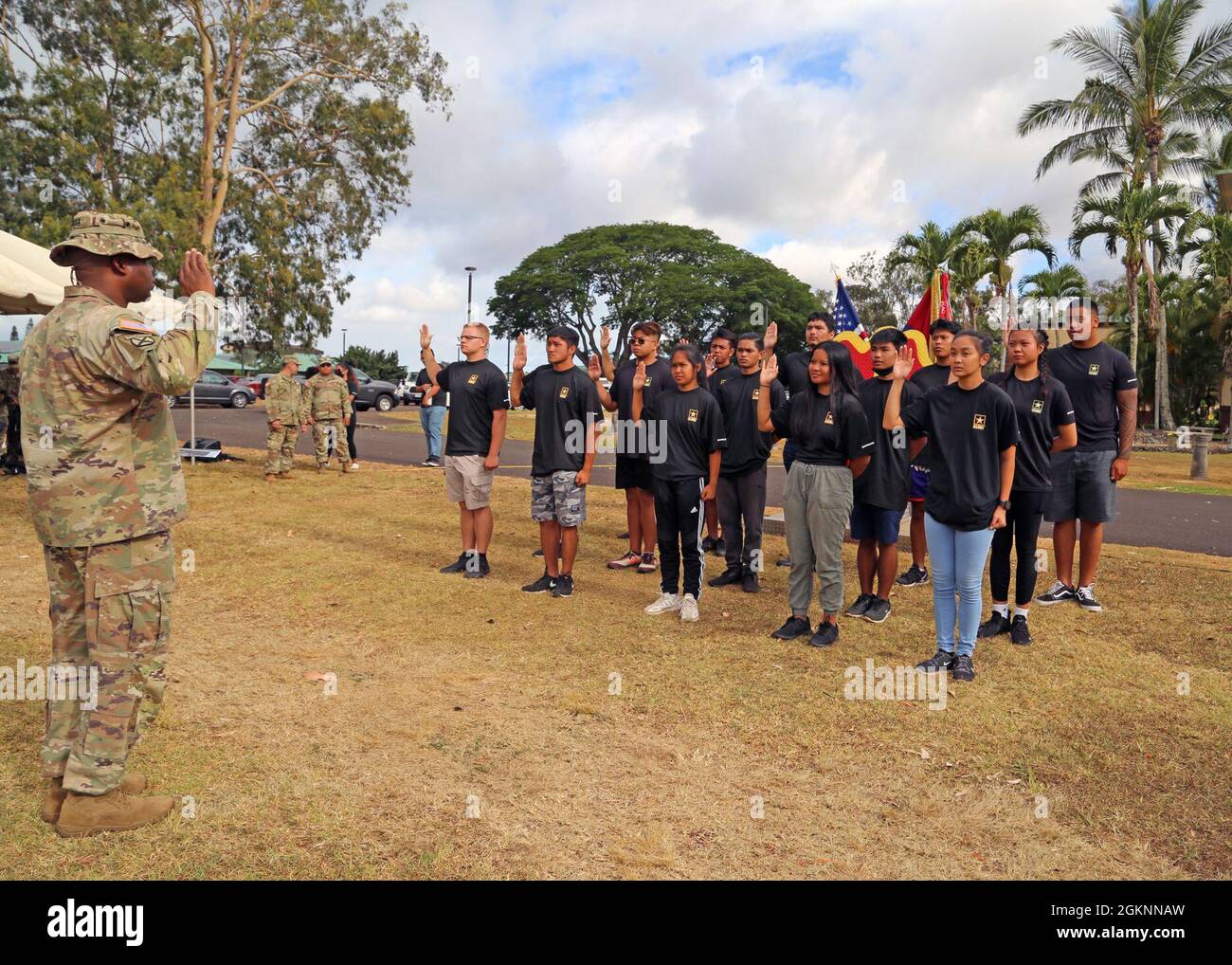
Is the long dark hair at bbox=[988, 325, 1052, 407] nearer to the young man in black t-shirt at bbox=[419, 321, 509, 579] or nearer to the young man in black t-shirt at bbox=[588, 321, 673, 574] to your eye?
the young man in black t-shirt at bbox=[588, 321, 673, 574]

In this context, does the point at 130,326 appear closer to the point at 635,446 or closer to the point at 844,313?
the point at 635,446

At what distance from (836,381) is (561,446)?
7.15 feet

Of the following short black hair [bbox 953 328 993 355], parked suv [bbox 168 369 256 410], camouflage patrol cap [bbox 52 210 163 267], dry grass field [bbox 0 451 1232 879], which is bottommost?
dry grass field [bbox 0 451 1232 879]

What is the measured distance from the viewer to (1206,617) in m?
6.66

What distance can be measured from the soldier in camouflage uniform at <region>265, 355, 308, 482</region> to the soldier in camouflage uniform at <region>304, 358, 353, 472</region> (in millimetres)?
578

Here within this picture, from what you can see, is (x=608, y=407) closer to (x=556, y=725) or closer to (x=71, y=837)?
(x=556, y=725)

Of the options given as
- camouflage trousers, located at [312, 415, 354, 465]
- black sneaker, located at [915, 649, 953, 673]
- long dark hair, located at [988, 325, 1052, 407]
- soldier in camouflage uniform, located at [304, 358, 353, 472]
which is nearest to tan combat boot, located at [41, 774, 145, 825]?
black sneaker, located at [915, 649, 953, 673]

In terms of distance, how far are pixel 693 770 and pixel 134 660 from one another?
2305 mm

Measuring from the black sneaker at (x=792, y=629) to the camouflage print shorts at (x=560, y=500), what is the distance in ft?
5.70

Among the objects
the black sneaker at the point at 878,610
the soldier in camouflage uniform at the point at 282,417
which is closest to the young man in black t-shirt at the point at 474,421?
the black sneaker at the point at 878,610

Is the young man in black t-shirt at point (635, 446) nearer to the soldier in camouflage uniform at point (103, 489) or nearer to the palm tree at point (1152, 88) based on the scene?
the soldier in camouflage uniform at point (103, 489)

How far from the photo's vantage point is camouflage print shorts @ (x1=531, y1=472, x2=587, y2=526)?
6961 millimetres

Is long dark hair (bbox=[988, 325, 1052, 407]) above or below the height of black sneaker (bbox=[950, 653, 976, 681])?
above
